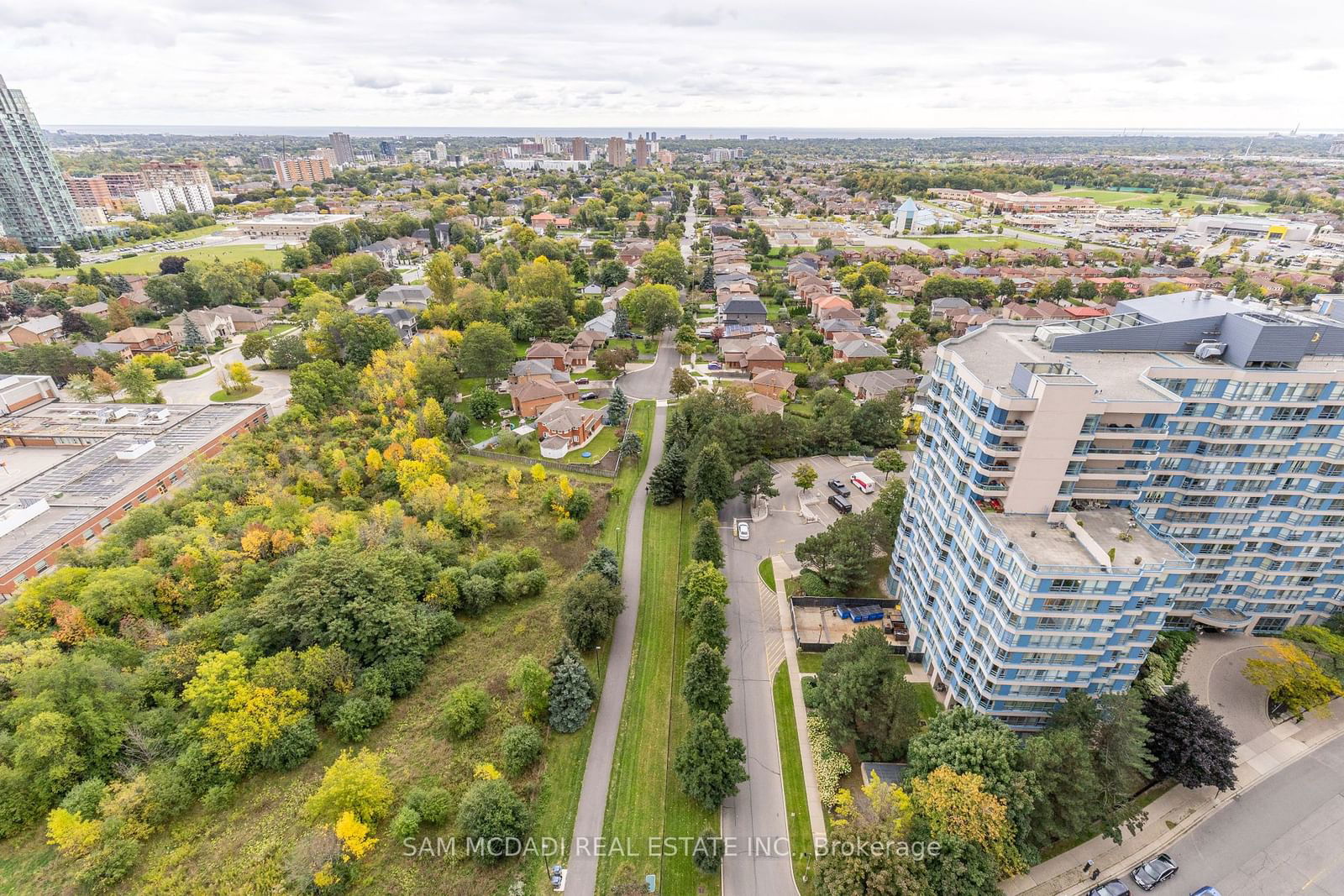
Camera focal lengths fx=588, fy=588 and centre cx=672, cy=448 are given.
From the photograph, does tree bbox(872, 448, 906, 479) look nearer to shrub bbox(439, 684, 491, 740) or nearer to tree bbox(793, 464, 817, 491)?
tree bbox(793, 464, 817, 491)

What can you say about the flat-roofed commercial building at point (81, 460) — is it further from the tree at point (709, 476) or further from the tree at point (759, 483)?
the tree at point (759, 483)

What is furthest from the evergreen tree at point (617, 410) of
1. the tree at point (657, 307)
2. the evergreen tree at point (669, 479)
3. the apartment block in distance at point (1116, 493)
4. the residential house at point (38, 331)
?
the residential house at point (38, 331)

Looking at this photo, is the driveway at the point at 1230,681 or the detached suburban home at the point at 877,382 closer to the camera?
the driveway at the point at 1230,681

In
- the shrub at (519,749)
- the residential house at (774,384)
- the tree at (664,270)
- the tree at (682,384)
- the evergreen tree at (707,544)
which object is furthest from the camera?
the tree at (664,270)

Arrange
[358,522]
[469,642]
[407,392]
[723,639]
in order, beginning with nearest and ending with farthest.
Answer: [723,639] → [469,642] → [358,522] → [407,392]

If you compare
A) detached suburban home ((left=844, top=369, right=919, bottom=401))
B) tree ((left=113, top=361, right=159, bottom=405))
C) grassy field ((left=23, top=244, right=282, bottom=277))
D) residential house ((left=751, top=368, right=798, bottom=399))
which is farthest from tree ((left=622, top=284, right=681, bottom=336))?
grassy field ((left=23, top=244, right=282, bottom=277))

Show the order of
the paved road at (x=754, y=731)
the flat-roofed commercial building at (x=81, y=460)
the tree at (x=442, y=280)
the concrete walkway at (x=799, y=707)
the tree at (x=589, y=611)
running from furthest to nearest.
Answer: the tree at (x=442, y=280)
the flat-roofed commercial building at (x=81, y=460)
the tree at (x=589, y=611)
the concrete walkway at (x=799, y=707)
the paved road at (x=754, y=731)

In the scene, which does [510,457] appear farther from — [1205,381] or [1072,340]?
[1205,381]

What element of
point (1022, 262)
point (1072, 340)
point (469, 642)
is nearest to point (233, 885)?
point (469, 642)
